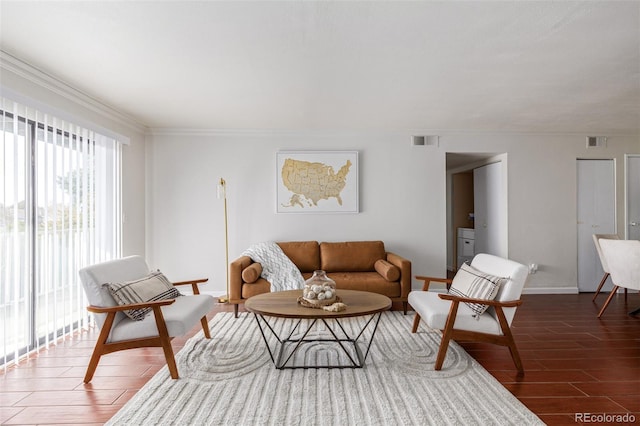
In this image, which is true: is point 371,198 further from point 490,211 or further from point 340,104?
point 490,211

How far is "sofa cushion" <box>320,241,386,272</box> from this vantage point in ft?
16.5

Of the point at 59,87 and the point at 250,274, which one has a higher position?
the point at 59,87

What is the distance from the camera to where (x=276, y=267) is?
186 inches

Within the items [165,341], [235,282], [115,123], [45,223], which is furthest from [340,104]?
[45,223]

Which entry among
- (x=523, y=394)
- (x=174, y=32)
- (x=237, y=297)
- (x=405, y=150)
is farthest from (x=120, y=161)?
(x=523, y=394)

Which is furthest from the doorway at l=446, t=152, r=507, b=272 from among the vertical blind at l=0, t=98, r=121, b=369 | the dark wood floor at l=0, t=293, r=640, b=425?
the vertical blind at l=0, t=98, r=121, b=369

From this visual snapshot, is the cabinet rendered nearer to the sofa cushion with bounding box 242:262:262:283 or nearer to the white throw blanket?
the white throw blanket

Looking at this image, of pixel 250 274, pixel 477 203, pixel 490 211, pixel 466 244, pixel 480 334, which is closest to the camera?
pixel 480 334

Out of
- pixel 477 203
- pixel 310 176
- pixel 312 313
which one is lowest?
pixel 312 313

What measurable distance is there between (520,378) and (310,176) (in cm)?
354

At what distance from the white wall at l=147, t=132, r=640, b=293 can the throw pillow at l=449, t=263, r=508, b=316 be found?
2273 mm

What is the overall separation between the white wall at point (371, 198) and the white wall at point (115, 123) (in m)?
0.23

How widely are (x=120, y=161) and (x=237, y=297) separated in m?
2.19

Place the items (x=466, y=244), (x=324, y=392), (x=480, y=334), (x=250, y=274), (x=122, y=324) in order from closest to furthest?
1. (x=324, y=392)
2. (x=122, y=324)
3. (x=480, y=334)
4. (x=250, y=274)
5. (x=466, y=244)
